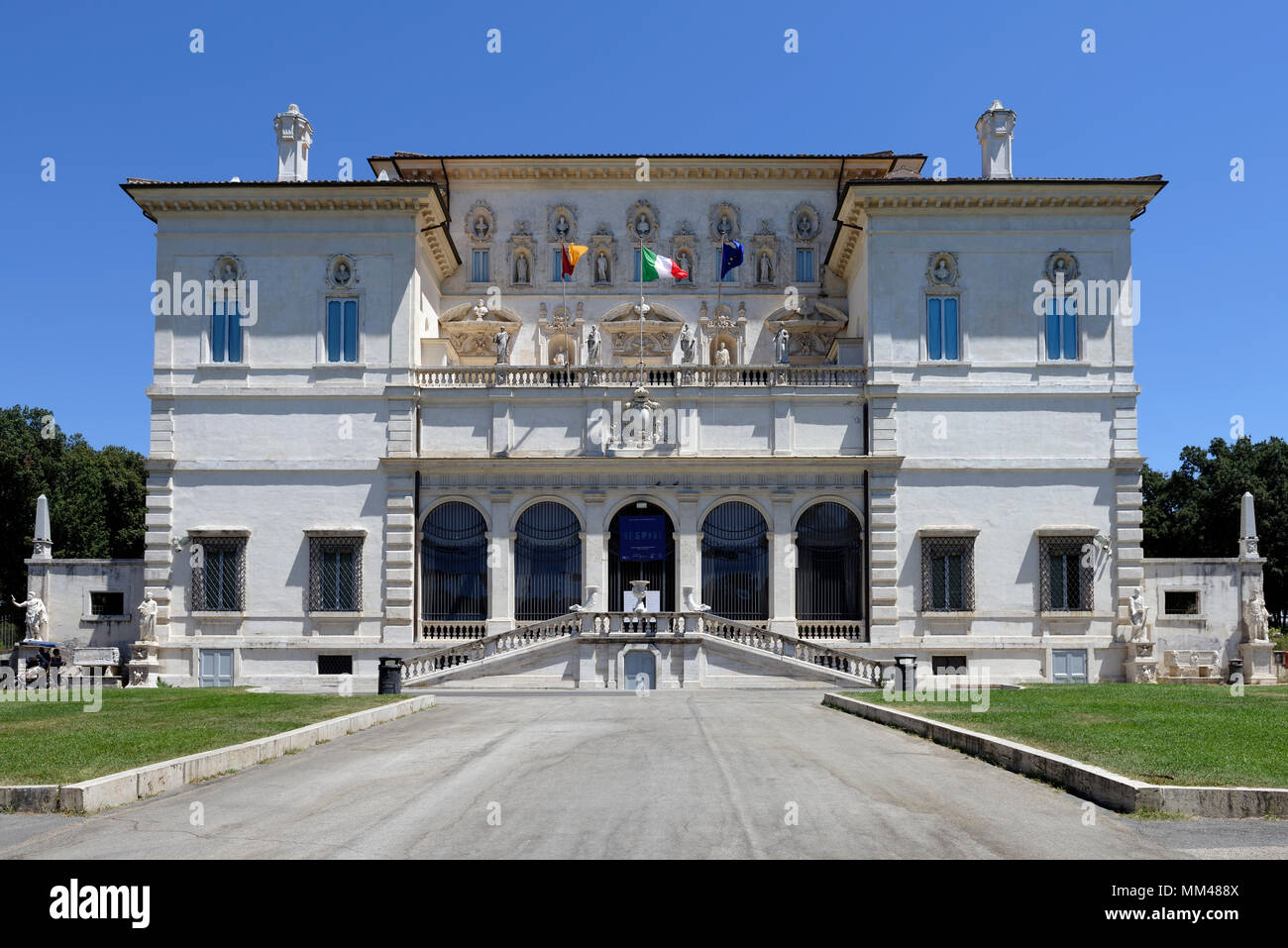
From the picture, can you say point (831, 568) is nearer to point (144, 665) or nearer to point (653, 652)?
point (653, 652)

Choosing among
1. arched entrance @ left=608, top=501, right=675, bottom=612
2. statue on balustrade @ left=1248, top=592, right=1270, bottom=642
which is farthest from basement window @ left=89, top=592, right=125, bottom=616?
statue on balustrade @ left=1248, top=592, right=1270, bottom=642

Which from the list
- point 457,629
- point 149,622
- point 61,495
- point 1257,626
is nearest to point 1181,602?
point 1257,626

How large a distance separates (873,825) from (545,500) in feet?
99.0

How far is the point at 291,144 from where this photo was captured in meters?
42.7

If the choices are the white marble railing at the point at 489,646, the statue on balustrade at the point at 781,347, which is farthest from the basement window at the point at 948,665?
the white marble railing at the point at 489,646

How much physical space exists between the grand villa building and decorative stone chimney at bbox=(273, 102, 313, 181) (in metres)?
2.51

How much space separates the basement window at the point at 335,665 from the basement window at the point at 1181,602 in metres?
28.1

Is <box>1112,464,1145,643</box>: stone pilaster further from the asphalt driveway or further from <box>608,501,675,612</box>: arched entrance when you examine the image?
the asphalt driveway

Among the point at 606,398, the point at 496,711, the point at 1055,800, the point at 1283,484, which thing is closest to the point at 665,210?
the point at 606,398

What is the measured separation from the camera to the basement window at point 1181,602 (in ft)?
134

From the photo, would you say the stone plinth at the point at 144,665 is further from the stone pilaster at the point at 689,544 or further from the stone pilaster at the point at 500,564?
the stone pilaster at the point at 689,544

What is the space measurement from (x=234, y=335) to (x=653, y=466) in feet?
50.3

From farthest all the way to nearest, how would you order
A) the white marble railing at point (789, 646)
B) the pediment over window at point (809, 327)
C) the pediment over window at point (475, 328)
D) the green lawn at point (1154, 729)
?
the pediment over window at point (809, 327) → the pediment over window at point (475, 328) → the white marble railing at point (789, 646) → the green lawn at point (1154, 729)

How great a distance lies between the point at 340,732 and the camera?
Answer: 2069 centimetres
